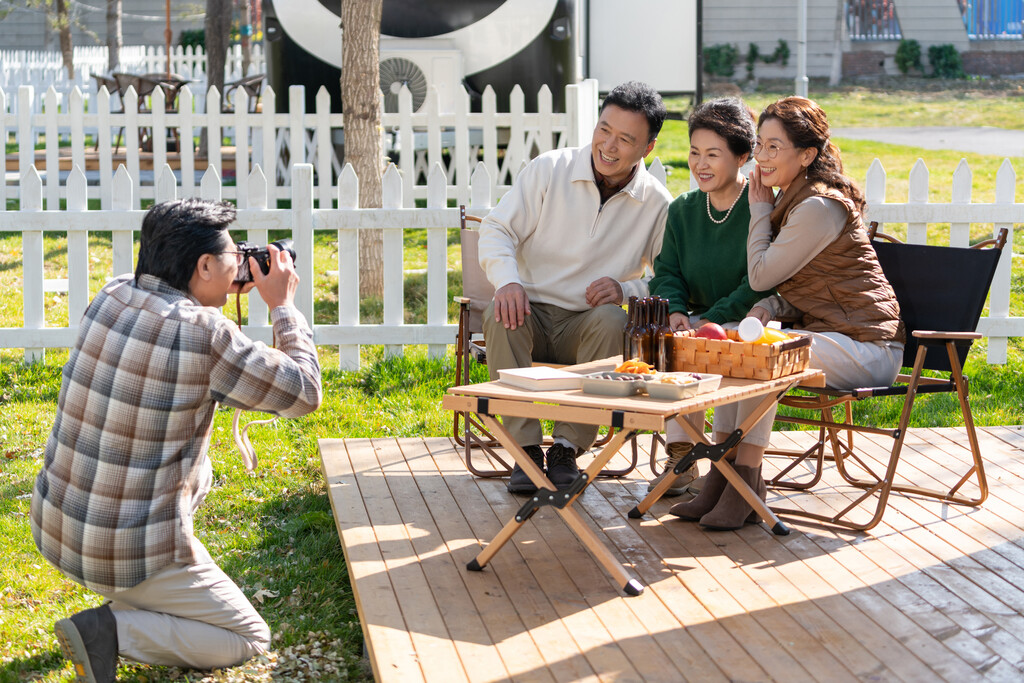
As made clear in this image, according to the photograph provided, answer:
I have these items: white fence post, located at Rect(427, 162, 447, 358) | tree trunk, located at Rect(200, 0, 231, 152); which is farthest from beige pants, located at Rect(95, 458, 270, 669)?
tree trunk, located at Rect(200, 0, 231, 152)

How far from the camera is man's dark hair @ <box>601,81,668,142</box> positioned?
4.09m

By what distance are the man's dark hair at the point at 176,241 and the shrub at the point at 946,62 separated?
1056 inches

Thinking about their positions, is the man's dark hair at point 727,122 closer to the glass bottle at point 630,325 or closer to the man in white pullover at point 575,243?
the man in white pullover at point 575,243

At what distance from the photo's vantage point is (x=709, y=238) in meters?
4.09

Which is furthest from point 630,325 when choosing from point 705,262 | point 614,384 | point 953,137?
point 953,137

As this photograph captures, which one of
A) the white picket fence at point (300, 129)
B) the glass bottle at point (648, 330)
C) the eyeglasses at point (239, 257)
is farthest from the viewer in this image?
the white picket fence at point (300, 129)

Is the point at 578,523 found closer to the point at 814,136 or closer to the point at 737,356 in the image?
the point at 737,356

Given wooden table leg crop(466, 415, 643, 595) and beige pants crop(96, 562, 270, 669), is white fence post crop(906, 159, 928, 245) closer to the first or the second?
wooden table leg crop(466, 415, 643, 595)

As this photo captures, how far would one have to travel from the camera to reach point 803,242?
3.73m

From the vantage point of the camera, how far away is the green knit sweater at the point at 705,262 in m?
4.04

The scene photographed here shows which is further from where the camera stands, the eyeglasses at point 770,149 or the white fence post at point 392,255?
the white fence post at point 392,255

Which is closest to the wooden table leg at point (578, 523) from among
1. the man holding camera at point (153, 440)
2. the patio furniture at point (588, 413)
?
the patio furniture at point (588, 413)

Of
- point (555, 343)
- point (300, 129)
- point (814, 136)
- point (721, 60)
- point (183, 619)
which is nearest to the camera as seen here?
point (183, 619)

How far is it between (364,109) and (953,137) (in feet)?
38.3
